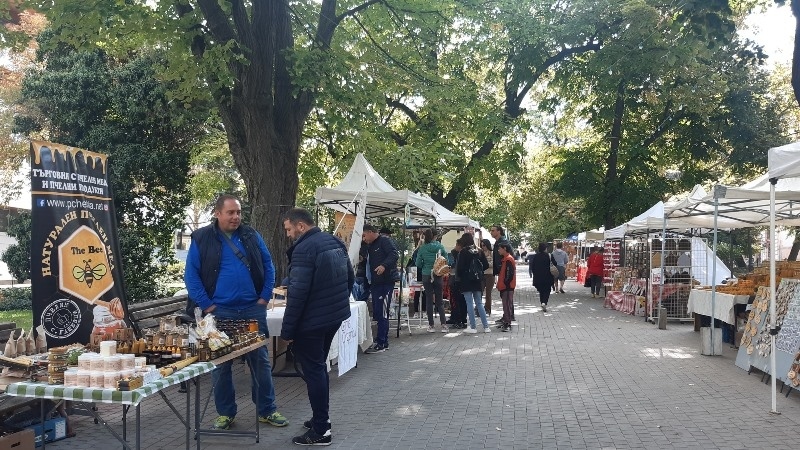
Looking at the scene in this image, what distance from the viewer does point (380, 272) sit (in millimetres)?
10852

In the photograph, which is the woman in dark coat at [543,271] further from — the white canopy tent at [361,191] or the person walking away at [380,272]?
the person walking away at [380,272]

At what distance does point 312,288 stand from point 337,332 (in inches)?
102

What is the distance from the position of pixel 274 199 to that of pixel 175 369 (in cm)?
643

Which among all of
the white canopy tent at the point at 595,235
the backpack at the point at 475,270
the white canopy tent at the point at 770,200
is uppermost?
the white canopy tent at the point at 595,235

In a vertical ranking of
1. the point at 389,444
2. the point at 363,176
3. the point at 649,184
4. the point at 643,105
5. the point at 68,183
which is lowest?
the point at 389,444

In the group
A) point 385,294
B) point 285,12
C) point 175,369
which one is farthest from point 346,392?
point 285,12

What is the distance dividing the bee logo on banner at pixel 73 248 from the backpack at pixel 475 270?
761 cm

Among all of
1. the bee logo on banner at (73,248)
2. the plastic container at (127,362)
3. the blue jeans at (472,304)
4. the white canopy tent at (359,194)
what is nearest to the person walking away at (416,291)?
the blue jeans at (472,304)

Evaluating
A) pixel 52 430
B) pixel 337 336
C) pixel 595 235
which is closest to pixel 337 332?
pixel 337 336

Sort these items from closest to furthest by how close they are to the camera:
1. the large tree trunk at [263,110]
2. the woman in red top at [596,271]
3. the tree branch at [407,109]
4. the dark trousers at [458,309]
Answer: the large tree trunk at [263,110]
the dark trousers at [458,309]
the tree branch at [407,109]
the woman in red top at [596,271]

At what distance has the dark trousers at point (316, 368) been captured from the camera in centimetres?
582

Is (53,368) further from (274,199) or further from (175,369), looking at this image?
(274,199)

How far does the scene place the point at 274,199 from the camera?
1090 cm

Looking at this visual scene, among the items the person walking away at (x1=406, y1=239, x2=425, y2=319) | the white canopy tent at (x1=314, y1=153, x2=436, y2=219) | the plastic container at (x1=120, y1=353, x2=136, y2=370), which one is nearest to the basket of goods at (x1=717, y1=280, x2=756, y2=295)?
the white canopy tent at (x1=314, y1=153, x2=436, y2=219)
